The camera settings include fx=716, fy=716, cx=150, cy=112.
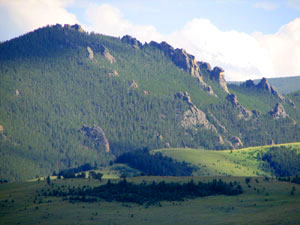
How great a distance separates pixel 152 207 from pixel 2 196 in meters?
46.9

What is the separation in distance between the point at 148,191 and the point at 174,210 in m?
25.1

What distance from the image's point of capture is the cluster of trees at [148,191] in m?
178

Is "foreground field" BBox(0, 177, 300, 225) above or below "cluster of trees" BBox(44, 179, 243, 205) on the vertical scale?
below

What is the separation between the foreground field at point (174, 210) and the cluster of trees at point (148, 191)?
4.24m

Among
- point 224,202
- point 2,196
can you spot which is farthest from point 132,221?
point 2,196

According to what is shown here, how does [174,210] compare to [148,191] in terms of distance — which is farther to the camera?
[148,191]

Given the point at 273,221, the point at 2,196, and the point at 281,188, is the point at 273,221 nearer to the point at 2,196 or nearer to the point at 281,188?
the point at 281,188

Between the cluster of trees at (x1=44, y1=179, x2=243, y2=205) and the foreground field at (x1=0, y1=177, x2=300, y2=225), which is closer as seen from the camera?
the foreground field at (x1=0, y1=177, x2=300, y2=225)

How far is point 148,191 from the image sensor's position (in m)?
185

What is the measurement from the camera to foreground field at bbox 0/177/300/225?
467 feet

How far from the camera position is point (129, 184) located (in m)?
197

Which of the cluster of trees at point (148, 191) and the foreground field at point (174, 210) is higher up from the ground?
the cluster of trees at point (148, 191)

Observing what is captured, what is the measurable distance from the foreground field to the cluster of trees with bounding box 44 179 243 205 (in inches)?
167

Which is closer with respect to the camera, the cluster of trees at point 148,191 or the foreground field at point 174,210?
the foreground field at point 174,210
